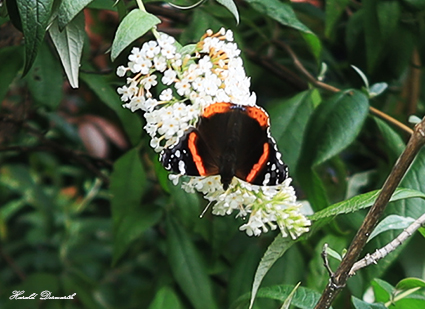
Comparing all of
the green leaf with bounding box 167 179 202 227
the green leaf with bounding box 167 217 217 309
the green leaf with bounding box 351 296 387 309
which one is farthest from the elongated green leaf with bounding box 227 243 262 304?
the green leaf with bounding box 351 296 387 309

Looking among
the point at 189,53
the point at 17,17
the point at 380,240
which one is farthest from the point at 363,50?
the point at 17,17

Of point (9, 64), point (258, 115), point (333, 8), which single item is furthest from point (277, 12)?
point (9, 64)

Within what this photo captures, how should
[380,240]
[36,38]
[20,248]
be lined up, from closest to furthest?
[36,38] → [380,240] → [20,248]

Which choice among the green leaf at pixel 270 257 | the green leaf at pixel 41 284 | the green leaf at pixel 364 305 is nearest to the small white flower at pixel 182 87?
the green leaf at pixel 270 257

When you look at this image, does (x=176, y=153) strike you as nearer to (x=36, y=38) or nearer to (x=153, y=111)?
(x=153, y=111)

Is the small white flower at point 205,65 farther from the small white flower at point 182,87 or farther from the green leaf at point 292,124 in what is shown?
the green leaf at point 292,124

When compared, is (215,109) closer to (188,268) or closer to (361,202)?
(361,202)

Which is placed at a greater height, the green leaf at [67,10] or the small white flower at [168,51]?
the green leaf at [67,10]
